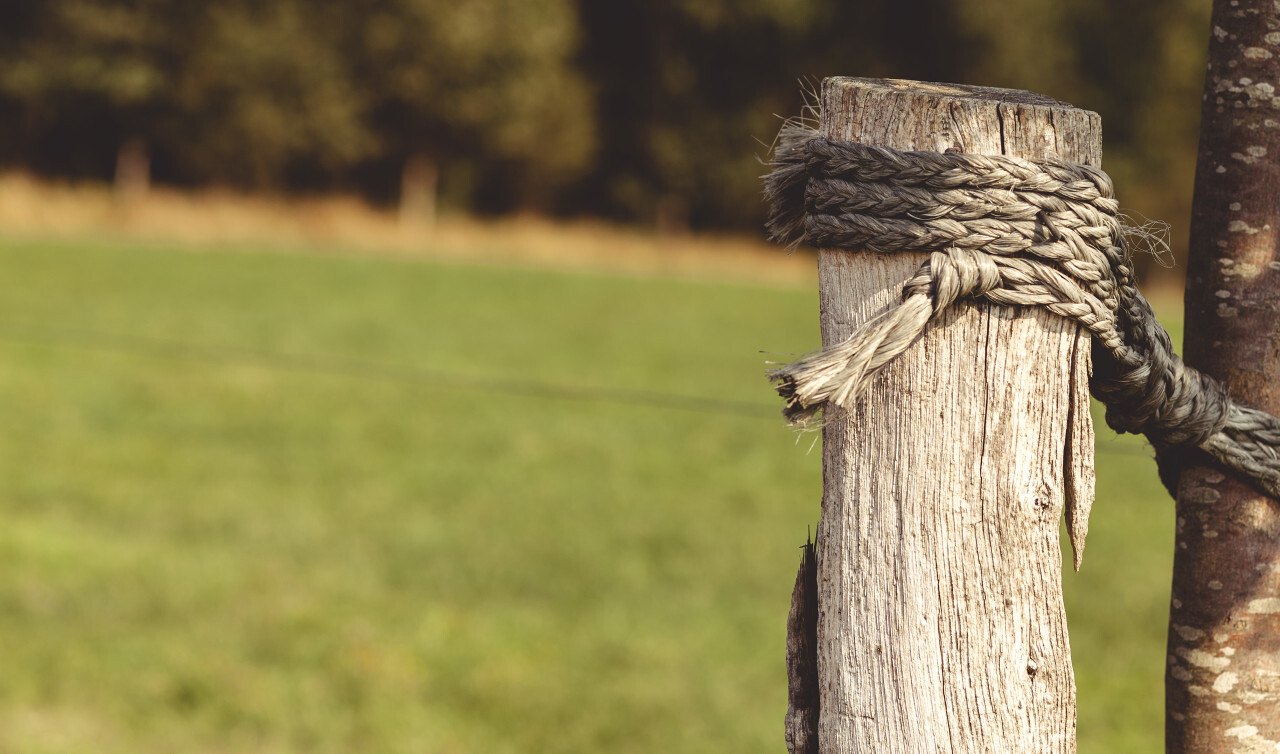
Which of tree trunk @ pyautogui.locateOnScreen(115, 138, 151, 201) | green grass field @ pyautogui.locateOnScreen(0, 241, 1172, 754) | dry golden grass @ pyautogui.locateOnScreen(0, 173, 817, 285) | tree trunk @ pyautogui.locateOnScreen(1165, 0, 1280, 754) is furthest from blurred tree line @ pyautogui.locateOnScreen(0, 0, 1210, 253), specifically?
tree trunk @ pyautogui.locateOnScreen(1165, 0, 1280, 754)

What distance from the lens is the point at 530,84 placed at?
100.0 ft

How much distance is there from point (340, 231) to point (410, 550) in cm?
2355

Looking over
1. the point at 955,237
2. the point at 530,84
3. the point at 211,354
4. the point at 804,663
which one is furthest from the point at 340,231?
the point at 955,237

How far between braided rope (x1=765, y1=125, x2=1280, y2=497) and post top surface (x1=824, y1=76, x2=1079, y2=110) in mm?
69

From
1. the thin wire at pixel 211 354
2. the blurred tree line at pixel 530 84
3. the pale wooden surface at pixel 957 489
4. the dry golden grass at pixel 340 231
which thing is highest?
the blurred tree line at pixel 530 84

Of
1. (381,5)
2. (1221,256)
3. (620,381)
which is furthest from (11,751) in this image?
(381,5)

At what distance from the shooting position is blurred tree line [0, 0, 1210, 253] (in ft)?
93.8

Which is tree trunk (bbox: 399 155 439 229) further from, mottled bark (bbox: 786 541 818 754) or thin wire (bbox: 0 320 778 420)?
mottled bark (bbox: 786 541 818 754)

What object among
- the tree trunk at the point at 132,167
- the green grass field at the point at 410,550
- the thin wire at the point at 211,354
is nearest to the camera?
the green grass field at the point at 410,550

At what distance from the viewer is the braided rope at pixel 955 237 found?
4.05 feet

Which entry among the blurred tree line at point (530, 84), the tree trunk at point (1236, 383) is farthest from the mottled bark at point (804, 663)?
the blurred tree line at point (530, 84)

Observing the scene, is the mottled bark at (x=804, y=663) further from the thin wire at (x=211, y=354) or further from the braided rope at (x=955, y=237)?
the thin wire at (x=211, y=354)

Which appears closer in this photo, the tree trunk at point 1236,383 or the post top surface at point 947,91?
the post top surface at point 947,91

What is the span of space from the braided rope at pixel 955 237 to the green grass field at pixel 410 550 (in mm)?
1305
